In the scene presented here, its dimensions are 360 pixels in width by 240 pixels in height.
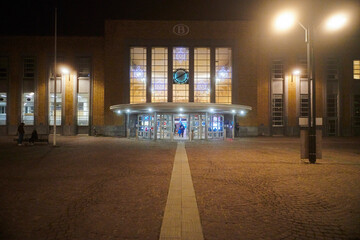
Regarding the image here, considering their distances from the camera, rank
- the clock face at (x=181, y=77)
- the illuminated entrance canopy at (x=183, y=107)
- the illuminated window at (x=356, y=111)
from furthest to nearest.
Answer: the illuminated window at (x=356, y=111) → the clock face at (x=181, y=77) → the illuminated entrance canopy at (x=183, y=107)

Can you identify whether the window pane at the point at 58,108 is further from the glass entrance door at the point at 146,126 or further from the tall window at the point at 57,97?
the glass entrance door at the point at 146,126

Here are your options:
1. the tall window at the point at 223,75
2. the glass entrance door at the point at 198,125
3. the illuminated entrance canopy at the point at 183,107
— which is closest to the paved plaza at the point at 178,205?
the illuminated entrance canopy at the point at 183,107

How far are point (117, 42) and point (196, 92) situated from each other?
12.5 m

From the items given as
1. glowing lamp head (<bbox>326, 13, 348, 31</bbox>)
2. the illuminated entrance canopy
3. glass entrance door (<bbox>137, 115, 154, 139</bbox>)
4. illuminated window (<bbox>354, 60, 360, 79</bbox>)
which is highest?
illuminated window (<bbox>354, 60, 360, 79</bbox>)

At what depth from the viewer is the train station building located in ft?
102

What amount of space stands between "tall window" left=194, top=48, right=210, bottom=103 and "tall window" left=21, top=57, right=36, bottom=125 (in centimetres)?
2246

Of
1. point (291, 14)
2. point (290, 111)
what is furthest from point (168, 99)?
point (291, 14)

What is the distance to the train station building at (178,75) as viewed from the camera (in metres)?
31.1

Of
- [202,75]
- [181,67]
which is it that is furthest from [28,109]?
[202,75]

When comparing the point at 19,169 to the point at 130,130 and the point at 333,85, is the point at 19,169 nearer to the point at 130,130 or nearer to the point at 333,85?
the point at 130,130

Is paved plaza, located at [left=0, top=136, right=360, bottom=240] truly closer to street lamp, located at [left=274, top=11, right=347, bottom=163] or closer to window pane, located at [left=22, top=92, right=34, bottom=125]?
street lamp, located at [left=274, top=11, right=347, bottom=163]

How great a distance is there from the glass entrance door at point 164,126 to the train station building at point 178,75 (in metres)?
5.44

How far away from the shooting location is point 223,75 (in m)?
31.6

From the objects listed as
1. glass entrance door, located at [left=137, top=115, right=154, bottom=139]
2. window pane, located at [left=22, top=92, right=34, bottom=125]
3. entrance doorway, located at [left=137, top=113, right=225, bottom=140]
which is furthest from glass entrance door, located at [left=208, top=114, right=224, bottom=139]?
window pane, located at [left=22, top=92, right=34, bottom=125]
